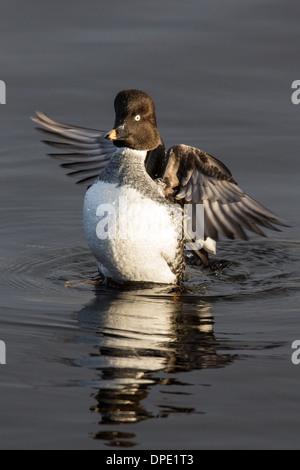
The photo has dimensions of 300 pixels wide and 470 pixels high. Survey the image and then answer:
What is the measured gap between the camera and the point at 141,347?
662cm

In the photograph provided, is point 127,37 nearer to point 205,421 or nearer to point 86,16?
point 86,16

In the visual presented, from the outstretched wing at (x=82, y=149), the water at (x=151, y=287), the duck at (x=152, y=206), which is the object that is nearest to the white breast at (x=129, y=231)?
the duck at (x=152, y=206)

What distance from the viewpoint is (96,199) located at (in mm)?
7879

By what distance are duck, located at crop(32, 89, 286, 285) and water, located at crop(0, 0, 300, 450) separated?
0.92 feet

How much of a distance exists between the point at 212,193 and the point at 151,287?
3.29ft

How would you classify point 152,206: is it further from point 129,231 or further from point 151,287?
point 151,287

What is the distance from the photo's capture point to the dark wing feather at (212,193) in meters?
8.12

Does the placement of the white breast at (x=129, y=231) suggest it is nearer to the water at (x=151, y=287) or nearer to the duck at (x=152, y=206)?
the duck at (x=152, y=206)

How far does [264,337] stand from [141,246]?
4.99ft

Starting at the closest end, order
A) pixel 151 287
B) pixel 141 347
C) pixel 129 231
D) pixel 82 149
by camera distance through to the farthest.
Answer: pixel 141 347 < pixel 129 231 < pixel 151 287 < pixel 82 149

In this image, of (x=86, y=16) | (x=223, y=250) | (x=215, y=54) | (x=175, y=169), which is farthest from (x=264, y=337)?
(x=86, y=16)

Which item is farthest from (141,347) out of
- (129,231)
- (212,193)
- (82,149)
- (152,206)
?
(82,149)

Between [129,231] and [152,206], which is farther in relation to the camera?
[152,206]

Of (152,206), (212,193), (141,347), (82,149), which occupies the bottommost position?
(141,347)
